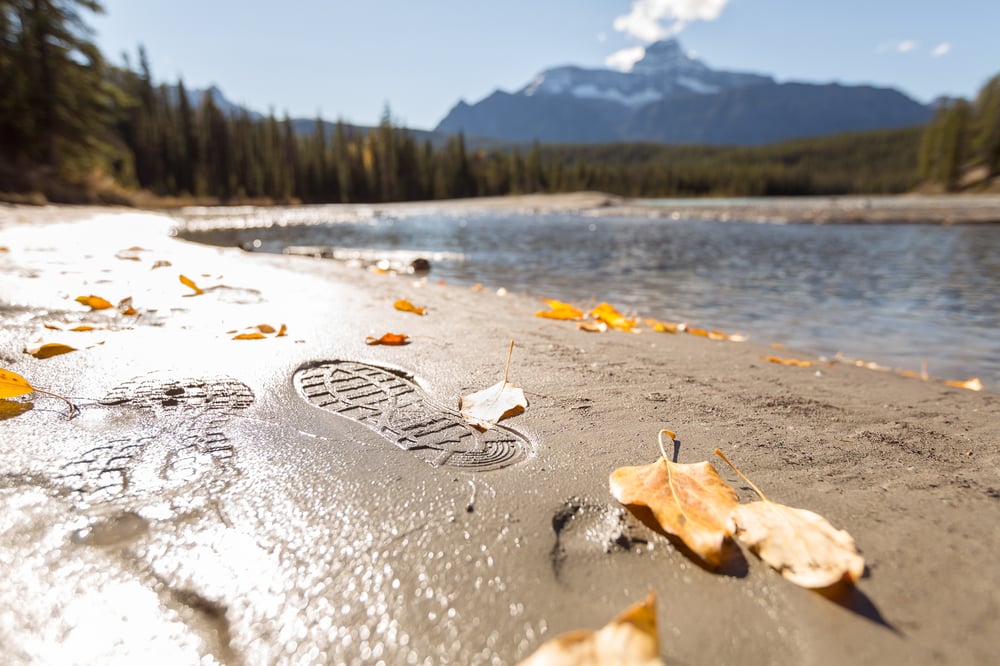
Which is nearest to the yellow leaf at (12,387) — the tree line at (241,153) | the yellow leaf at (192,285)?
the yellow leaf at (192,285)

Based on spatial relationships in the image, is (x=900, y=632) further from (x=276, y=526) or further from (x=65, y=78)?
(x=65, y=78)

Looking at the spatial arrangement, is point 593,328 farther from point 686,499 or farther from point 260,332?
point 686,499

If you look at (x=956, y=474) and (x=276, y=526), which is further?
(x=956, y=474)

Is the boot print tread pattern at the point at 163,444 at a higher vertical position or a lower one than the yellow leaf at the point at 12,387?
lower

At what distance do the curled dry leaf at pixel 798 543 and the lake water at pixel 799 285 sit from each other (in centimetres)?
315

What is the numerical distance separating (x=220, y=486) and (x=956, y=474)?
5.63ft

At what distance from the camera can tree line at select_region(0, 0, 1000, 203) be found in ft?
50.9

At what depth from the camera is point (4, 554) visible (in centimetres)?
78

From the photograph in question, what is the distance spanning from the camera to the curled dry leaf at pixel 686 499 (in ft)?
2.80

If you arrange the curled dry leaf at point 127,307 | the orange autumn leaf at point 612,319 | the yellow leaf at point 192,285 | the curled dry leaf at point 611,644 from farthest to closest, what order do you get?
1. the orange autumn leaf at point 612,319
2. the yellow leaf at point 192,285
3. the curled dry leaf at point 127,307
4. the curled dry leaf at point 611,644

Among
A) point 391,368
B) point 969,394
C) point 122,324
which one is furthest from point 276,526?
point 969,394

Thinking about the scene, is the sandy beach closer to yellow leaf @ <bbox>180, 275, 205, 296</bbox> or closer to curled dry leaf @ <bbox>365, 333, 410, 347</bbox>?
curled dry leaf @ <bbox>365, 333, 410, 347</bbox>

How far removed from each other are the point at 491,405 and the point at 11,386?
4.18ft

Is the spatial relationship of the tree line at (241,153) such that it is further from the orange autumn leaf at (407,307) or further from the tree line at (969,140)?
the orange autumn leaf at (407,307)
